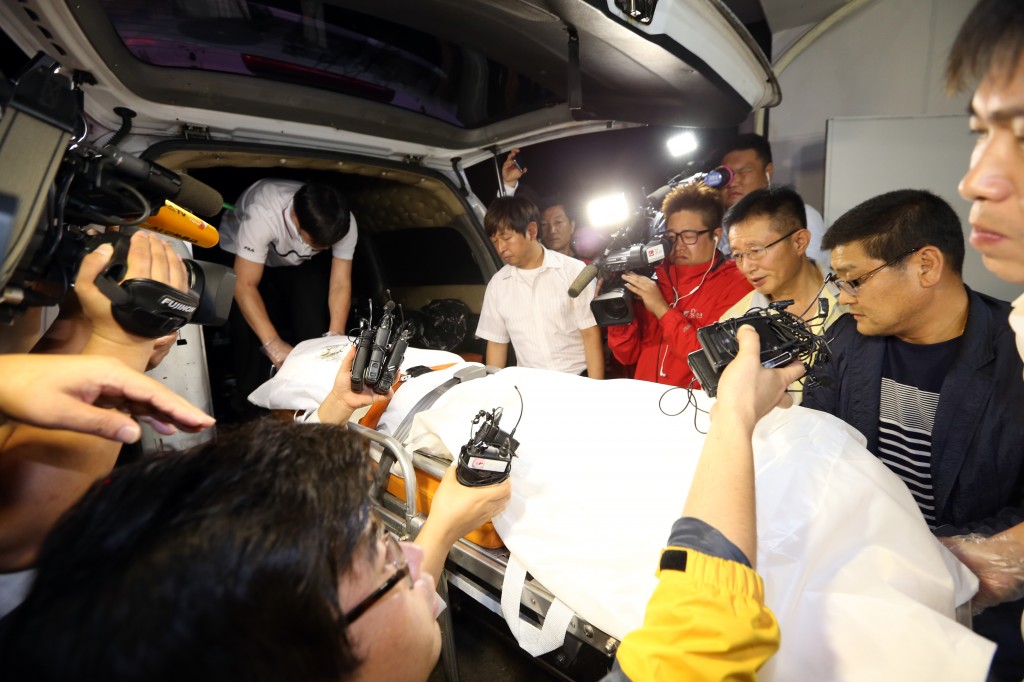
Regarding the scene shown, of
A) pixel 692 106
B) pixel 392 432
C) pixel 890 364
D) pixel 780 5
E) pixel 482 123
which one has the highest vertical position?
pixel 780 5

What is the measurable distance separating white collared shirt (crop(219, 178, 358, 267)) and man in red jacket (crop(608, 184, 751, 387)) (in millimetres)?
2337

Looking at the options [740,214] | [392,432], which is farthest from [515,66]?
[392,432]

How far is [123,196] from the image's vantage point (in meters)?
0.88

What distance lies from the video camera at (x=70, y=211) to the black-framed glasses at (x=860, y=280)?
6.40ft

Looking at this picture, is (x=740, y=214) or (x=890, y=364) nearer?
(x=890, y=364)

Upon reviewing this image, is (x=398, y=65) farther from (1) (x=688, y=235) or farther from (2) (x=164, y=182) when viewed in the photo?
(2) (x=164, y=182)

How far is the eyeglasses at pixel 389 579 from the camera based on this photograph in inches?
25.0

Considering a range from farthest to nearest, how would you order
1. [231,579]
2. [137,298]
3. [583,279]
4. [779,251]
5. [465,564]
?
[583,279] < [779,251] < [465,564] < [137,298] < [231,579]

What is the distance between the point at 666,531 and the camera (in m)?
1.08

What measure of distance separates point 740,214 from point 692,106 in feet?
1.81

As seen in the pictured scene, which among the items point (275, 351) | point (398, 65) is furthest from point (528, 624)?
point (398, 65)

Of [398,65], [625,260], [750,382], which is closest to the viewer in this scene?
[750,382]

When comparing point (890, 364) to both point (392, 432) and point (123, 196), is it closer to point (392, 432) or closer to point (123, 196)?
point (392, 432)

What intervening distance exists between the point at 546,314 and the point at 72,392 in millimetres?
2432
